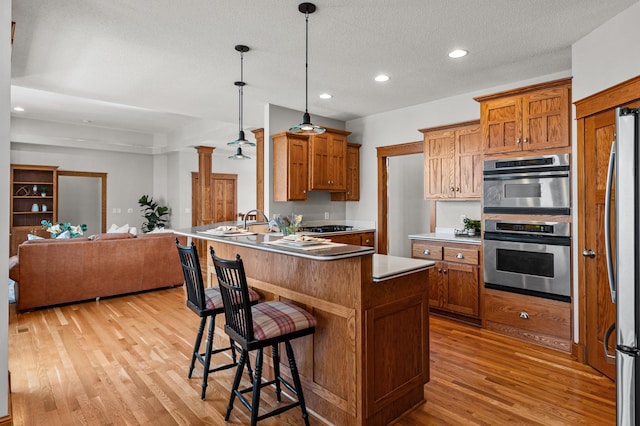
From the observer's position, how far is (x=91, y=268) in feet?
16.3

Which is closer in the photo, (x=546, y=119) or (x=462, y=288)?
(x=546, y=119)

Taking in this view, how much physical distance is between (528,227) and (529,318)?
2.82 feet

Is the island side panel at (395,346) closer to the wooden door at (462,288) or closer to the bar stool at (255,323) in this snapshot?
the bar stool at (255,323)

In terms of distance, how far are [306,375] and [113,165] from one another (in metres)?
8.27

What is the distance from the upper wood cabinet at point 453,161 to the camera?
436 centimetres

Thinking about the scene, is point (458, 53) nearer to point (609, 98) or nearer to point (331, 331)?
point (609, 98)

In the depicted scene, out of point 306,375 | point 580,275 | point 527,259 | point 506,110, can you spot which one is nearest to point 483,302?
point 527,259

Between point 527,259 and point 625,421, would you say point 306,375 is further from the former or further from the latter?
point 527,259

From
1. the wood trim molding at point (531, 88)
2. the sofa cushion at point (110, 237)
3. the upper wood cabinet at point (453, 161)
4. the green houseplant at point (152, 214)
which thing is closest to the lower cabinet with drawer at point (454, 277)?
the upper wood cabinet at point (453, 161)

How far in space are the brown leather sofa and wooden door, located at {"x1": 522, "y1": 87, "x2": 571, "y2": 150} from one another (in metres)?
4.81

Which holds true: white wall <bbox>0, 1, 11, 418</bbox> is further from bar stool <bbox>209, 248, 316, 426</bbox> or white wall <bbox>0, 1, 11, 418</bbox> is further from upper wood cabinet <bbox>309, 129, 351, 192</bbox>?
upper wood cabinet <bbox>309, 129, 351, 192</bbox>

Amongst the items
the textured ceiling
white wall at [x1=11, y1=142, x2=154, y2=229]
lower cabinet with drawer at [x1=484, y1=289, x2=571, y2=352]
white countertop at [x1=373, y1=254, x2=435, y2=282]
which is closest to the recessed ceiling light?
the textured ceiling

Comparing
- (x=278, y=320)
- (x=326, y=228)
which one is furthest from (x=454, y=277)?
(x=278, y=320)

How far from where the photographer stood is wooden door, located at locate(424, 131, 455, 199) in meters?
4.57
